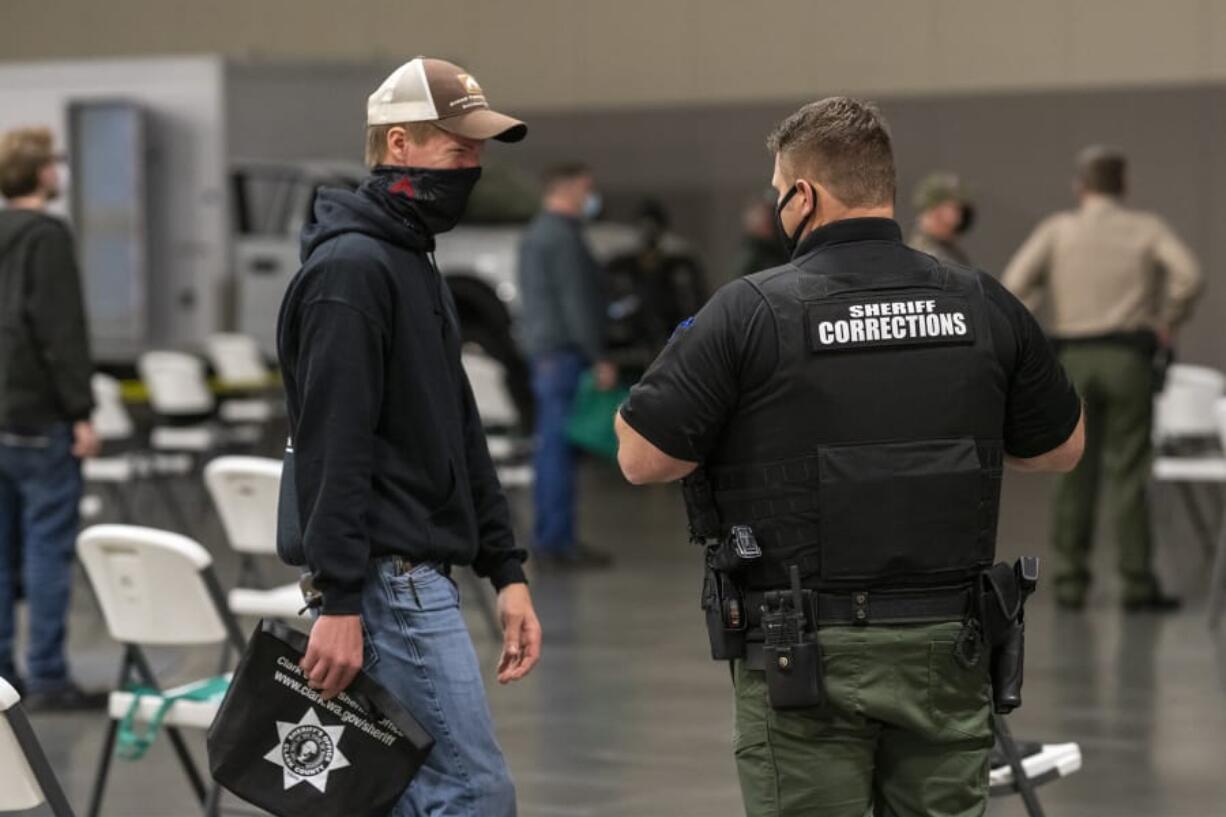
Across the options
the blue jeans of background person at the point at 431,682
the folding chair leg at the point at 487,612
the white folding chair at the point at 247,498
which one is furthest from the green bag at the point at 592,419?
the blue jeans of background person at the point at 431,682

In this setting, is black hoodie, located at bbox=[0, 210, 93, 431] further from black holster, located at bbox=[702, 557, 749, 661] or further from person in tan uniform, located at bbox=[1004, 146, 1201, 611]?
black holster, located at bbox=[702, 557, 749, 661]

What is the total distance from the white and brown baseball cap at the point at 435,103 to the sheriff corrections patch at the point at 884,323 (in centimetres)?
62

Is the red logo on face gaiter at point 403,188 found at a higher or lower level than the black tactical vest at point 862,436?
higher

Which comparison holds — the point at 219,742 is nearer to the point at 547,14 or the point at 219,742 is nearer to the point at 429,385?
the point at 429,385

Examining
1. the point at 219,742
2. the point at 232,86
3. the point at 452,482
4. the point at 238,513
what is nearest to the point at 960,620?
the point at 452,482

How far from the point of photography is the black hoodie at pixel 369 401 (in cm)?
322

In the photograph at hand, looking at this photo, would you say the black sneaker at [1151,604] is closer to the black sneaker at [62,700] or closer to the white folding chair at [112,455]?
the black sneaker at [62,700]

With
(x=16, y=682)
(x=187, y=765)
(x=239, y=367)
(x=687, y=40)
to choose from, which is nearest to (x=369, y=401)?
(x=187, y=765)

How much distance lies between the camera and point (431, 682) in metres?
3.33

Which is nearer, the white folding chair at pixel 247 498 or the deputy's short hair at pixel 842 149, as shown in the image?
the deputy's short hair at pixel 842 149

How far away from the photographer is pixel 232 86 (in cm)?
1457

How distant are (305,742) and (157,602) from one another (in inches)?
67.5

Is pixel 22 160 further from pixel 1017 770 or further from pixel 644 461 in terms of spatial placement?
pixel 644 461

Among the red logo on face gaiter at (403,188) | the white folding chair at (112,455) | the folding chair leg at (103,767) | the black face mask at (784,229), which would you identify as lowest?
the white folding chair at (112,455)
